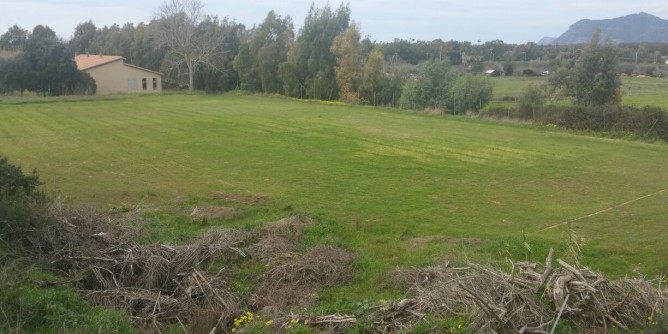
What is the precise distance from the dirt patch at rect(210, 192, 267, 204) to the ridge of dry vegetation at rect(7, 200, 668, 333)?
2934mm

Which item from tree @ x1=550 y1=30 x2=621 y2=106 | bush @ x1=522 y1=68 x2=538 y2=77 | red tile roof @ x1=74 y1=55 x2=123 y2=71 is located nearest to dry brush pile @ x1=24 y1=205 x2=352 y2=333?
tree @ x1=550 y1=30 x2=621 y2=106

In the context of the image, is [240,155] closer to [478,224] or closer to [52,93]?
[478,224]

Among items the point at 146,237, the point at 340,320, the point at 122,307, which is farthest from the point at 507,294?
the point at 146,237

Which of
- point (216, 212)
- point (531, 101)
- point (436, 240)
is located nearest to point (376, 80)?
point (531, 101)

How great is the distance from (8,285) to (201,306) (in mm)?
2350

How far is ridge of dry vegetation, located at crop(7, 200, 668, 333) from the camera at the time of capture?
6.18 m

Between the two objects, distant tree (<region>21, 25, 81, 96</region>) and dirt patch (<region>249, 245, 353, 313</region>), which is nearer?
dirt patch (<region>249, 245, 353, 313</region>)

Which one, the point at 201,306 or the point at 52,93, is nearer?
the point at 201,306

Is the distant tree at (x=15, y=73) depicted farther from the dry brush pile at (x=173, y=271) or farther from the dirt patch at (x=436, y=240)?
the dirt patch at (x=436, y=240)

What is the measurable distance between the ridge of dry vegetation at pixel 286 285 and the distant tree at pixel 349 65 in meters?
35.9

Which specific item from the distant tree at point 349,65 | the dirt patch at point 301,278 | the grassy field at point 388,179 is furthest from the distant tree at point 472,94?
the dirt patch at point 301,278

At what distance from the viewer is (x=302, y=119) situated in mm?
32562

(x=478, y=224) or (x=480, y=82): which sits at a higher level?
(x=480, y=82)

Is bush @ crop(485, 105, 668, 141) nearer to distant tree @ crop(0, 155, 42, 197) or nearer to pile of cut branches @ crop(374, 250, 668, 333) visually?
pile of cut branches @ crop(374, 250, 668, 333)
